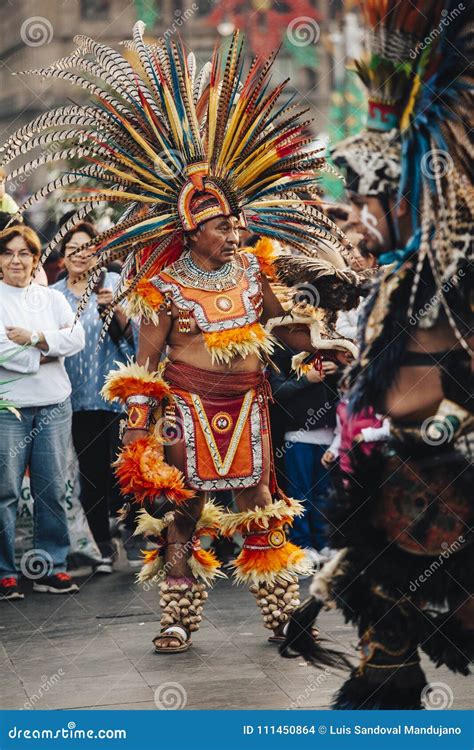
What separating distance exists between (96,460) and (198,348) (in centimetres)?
258

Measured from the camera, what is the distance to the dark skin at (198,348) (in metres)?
6.03

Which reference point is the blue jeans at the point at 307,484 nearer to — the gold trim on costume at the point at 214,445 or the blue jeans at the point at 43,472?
the blue jeans at the point at 43,472

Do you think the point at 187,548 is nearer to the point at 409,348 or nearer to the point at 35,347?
the point at 35,347

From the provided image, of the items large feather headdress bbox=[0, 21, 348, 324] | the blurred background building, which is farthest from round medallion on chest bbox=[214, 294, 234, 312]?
the blurred background building

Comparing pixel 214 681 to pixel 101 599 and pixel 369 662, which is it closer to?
pixel 369 662

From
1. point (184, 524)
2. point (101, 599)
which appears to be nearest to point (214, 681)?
point (184, 524)

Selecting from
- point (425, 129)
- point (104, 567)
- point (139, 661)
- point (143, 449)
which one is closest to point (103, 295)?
point (104, 567)

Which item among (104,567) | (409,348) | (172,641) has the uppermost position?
(409,348)

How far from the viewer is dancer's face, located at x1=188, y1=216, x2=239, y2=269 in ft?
19.7

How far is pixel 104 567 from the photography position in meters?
8.11

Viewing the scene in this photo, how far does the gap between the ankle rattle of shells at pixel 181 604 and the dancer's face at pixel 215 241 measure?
1.49 metres

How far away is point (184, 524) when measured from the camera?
6.17 meters

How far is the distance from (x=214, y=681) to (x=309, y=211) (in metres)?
2.25

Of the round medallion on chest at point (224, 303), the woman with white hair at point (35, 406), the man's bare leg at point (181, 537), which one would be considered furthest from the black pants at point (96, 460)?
the round medallion on chest at point (224, 303)
